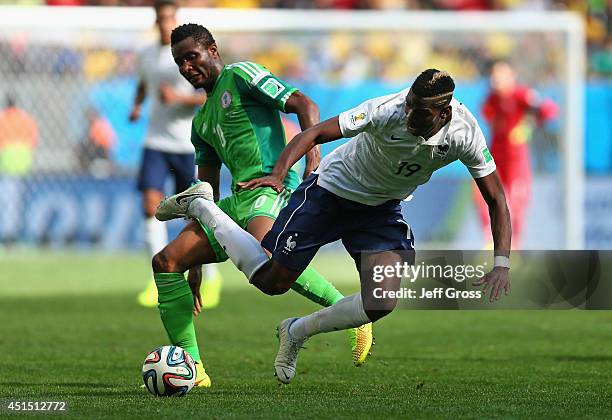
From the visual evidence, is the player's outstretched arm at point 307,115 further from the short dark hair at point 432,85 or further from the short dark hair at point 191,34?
the short dark hair at point 432,85

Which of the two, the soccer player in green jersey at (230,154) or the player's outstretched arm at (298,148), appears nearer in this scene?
the player's outstretched arm at (298,148)

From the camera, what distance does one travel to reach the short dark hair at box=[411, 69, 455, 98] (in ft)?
21.7

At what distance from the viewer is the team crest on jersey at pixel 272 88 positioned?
7957 millimetres

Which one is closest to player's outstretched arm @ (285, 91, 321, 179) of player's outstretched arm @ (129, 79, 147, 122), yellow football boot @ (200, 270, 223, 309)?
player's outstretched arm @ (129, 79, 147, 122)

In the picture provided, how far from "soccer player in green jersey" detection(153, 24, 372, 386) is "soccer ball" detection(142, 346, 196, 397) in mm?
498

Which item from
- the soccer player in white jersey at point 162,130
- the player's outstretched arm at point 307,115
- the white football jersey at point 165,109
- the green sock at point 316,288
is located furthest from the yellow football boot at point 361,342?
the white football jersey at point 165,109

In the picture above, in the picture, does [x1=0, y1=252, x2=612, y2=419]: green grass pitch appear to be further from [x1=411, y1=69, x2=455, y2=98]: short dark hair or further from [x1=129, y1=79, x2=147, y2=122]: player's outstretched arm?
[x1=129, y1=79, x2=147, y2=122]: player's outstretched arm

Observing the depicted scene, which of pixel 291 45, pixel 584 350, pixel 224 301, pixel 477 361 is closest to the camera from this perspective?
pixel 477 361

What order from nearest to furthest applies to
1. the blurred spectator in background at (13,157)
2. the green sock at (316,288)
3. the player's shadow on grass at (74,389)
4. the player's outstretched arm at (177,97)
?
1. the player's shadow on grass at (74,389)
2. the green sock at (316,288)
3. the player's outstretched arm at (177,97)
4. the blurred spectator in background at (13,157)

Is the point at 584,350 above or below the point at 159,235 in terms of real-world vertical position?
below

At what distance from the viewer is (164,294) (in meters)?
7.88

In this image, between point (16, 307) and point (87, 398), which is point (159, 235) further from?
point (87, 398)

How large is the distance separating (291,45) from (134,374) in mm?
11907

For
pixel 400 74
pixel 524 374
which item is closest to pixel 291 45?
pixel 400 74
